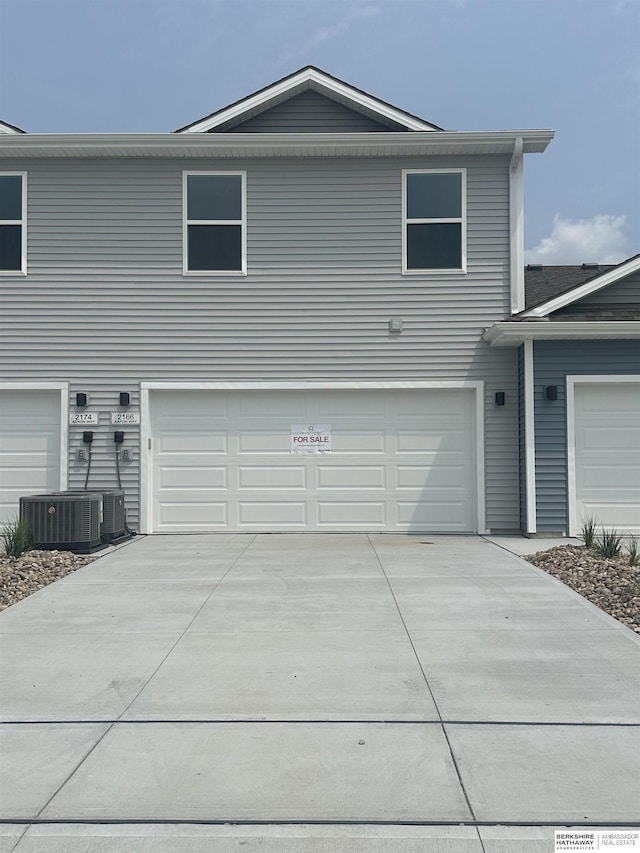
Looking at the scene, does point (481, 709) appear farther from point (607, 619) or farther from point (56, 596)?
point (56, 596)

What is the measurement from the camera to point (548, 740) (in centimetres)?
377

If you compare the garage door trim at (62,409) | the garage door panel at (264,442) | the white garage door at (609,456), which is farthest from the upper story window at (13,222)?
the white garage door at (609,456)

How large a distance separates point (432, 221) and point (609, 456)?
4.28 m

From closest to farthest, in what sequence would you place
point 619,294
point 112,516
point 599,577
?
point 599,577 < point 112,516 < point 619,294

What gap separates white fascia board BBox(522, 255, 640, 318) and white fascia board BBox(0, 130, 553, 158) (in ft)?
6.96

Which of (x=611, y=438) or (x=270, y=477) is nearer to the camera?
(x=611, y=438)

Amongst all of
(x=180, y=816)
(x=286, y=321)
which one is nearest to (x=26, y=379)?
(x=286, y=321)

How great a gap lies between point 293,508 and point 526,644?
5.95 m

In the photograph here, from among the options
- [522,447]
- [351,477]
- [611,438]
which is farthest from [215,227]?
[611,438]

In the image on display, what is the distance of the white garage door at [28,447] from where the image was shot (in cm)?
1103

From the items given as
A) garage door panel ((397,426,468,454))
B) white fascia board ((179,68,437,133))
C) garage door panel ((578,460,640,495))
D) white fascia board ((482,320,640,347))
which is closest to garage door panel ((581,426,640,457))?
garage door panel ((578,460,640,495))

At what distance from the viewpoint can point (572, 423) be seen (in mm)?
10328

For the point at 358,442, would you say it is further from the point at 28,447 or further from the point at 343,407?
the point at 28,447

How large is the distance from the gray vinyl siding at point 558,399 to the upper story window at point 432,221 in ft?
6.54
